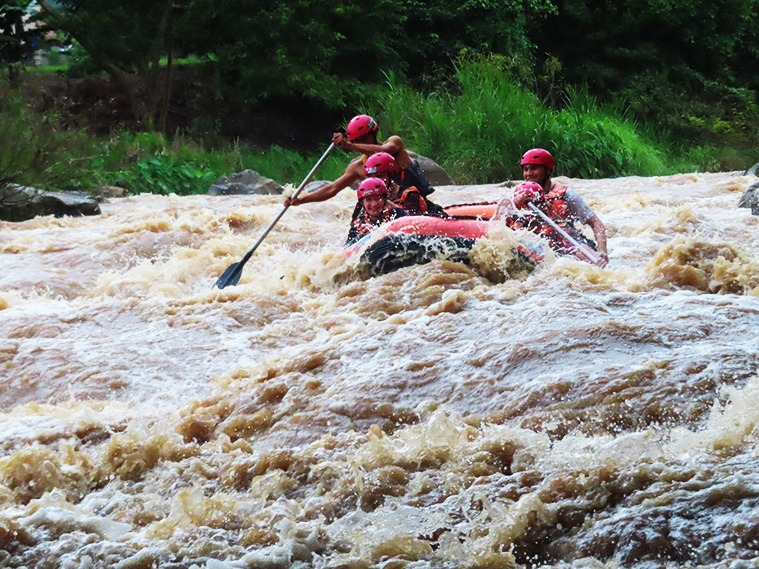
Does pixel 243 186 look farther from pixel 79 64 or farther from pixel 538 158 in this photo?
pixel 538 158

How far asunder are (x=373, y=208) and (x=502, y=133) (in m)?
7.77

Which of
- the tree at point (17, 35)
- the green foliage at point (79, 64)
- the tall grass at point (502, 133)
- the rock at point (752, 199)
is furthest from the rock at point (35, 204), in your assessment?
the green foliage at point (79, 64)

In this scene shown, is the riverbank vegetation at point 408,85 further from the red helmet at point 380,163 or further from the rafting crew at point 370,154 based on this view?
the red helmet at point 380,163

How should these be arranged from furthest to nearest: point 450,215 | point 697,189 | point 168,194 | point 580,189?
point 168,194 < point 580,189 < point 697,189 < point 450,215

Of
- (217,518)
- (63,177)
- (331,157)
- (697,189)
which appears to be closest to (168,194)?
(63,177)

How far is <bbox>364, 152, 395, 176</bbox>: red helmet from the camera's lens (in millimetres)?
6102

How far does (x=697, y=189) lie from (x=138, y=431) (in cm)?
768

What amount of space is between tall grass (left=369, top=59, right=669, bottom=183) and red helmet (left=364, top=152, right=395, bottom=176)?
6824 mm

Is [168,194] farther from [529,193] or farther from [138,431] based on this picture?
[138,431]

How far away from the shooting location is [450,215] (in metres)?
6.16

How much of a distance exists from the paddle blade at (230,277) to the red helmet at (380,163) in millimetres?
1114

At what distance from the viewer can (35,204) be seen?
986cm

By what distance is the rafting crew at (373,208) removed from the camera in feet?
19.4

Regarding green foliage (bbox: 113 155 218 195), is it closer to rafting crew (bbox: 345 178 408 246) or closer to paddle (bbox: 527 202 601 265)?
rafting crew (bbox: 345 178 408 246)
